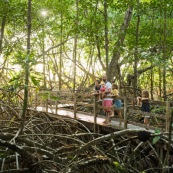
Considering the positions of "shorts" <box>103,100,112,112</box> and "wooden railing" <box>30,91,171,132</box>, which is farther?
"shorts" <box>103,100,112,112</box>

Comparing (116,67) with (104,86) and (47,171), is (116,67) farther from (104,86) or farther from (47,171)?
(47,171)

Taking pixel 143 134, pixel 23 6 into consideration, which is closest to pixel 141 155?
pixel 143 134

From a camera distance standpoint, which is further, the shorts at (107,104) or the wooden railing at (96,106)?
the shorts at (107,104)

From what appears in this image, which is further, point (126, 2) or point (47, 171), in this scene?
point (126, 2)

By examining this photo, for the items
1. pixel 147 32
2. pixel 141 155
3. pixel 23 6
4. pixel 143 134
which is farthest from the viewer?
pixel 147 32

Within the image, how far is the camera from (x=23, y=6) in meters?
8.16

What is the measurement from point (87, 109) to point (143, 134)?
8.77m

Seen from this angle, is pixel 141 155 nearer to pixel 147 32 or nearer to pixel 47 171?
pixel 47 171

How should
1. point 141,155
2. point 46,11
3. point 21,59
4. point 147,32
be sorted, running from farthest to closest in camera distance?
point 46,11, point 147,32, point 141,155, point 21,59

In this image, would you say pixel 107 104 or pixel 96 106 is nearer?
pixel 107 104

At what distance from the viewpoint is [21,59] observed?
2.69 metres

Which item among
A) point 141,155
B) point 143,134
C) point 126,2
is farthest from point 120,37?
point 143,134

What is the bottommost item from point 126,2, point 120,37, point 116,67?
point 116,67

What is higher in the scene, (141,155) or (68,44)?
(68,44)
